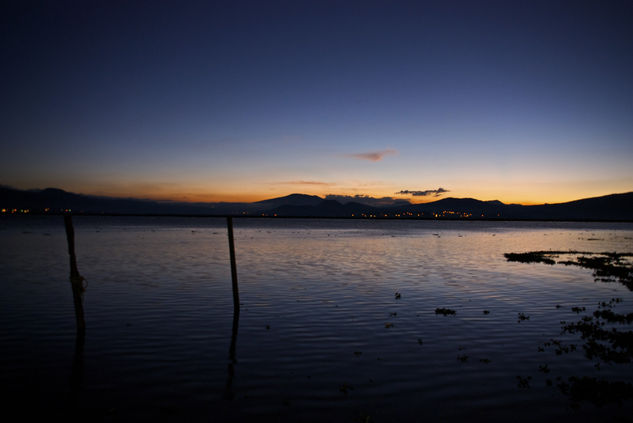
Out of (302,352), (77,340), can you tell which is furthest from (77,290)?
(302,352)

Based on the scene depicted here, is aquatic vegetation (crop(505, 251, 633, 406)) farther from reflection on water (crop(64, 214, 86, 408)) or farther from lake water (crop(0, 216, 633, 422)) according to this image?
reflection on water (crop(64, 214, 86, 408))

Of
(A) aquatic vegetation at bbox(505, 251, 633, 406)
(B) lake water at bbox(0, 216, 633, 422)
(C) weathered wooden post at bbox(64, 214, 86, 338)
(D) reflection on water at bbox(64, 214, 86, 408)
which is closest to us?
(B) lake water at bbox(0, 216, 633, 422)

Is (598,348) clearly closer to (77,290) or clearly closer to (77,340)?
(77,340)

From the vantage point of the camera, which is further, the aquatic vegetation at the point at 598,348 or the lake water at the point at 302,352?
the aquatic vegetation at the point at 598,348

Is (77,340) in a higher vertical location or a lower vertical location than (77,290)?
lower

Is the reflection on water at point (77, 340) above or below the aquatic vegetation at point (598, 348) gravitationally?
above

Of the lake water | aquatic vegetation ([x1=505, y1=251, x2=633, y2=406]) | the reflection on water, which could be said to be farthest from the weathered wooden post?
aquatic vegetation ([x1=505, y1=251, x2=633, y2=406])

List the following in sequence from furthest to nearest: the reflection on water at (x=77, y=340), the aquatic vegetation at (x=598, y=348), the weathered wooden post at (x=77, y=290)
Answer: the weathered wooden post at (x=77, y=290) < the reflection on water at (x=77, y=340) < the aquatic vegetation at (x=598, y=348)

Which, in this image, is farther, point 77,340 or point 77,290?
point 77,290

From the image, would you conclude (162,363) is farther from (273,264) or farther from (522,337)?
(273,264)

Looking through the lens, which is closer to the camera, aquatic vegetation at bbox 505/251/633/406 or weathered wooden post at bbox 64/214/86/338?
→ aquatic vegetation at bbox 505/251/633/406

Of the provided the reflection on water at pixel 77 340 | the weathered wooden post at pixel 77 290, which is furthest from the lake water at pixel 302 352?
the weathered wooden post at pixel 77 290

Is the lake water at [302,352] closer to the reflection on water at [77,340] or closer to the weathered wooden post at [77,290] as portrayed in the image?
the reflection on water at [77,340]

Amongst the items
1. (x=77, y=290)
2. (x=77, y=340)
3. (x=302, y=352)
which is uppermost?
(x=77, y=290)
